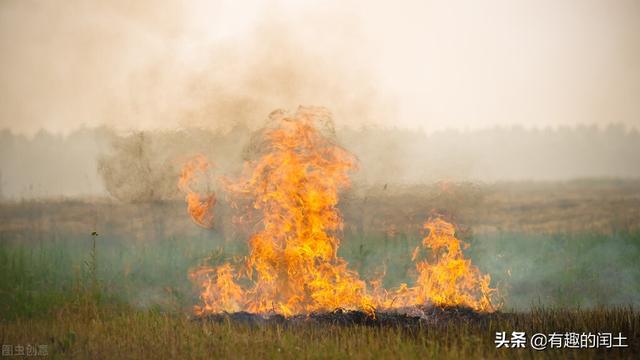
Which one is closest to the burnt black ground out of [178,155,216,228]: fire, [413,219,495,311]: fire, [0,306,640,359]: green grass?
[0,306,640,359]: green grass

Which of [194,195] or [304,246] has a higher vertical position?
[194,195]

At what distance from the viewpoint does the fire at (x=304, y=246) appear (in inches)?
574

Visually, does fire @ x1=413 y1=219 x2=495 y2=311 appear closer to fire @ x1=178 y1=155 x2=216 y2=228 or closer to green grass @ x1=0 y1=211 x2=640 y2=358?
green grass @ x1=0 y1=211 x2=640 y2=358

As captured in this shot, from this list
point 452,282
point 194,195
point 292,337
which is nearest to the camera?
point 292,337

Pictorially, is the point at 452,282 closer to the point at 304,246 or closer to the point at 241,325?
the point at 304,246

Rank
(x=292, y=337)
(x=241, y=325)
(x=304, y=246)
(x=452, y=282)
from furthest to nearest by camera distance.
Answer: (x=304, y=246), (x=452, y=282), (x=241, y=325), (x=292, y=337)

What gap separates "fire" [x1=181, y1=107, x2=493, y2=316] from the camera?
47.8 feet

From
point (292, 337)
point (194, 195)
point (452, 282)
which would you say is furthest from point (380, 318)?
point (194, 195)

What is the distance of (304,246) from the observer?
581 inches

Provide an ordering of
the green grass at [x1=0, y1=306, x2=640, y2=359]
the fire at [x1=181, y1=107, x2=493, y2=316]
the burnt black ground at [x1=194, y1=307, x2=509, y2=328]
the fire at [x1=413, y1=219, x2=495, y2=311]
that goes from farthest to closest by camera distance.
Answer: the fire at [x1=181, y1=107, x2=493, y2=316] → the fire at [x1=413, y1=219, x2=495, y2=311] → the burnt black ground at [x1=194, y1=307, x2=509, y2=328] → the green grass at [x1=0, y1=306, x2=640, y2=359]

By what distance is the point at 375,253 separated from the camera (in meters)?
19.7

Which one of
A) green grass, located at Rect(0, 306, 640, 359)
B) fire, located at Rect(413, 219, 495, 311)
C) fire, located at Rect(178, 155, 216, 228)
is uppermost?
fire, located at Rect(178, 155, 216, 228)

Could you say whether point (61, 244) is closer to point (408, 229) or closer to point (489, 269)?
point (408, 229)

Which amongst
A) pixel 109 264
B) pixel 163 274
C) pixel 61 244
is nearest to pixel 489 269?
pixel 163 274
